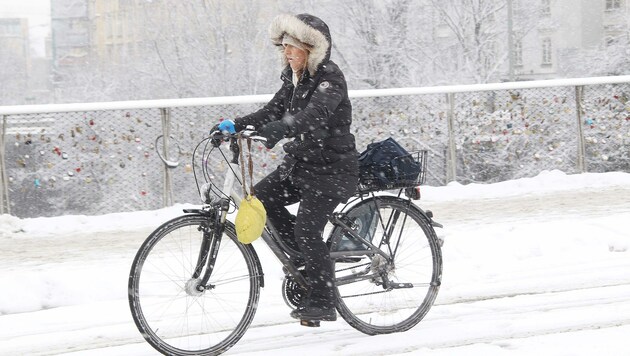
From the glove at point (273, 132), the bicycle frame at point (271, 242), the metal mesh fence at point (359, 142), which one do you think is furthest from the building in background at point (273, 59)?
the glove at point (273, 132)

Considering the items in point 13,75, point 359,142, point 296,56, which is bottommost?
point 359,142

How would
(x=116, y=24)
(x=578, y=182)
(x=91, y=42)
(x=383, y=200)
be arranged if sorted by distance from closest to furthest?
(x=383, y=200) < (x=578, y=182) < (x=116, y=24) < (x=91, y=42)

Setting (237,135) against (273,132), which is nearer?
(273,132)

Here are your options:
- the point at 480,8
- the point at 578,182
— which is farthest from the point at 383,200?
the point at 480,8

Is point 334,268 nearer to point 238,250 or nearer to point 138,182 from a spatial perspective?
point 238,250

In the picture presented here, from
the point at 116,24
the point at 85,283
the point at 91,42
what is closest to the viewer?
the point at 85,283

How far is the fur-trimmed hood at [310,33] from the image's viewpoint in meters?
5.31

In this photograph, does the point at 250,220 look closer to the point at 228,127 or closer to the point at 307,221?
the point at 307,221

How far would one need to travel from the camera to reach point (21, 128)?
11.2 metres

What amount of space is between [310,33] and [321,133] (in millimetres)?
551

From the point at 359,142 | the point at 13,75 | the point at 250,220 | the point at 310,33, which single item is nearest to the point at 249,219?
the point at 250,220

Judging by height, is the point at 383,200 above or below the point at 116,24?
below

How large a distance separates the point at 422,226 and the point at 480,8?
3279 centimetres

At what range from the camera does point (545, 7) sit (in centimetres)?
4019
